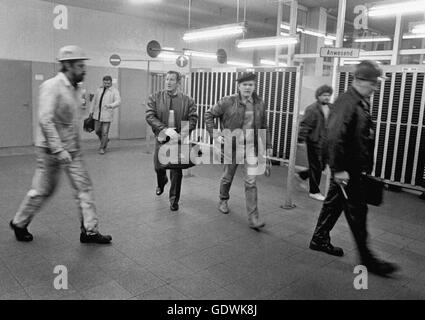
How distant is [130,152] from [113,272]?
5907 millimetres

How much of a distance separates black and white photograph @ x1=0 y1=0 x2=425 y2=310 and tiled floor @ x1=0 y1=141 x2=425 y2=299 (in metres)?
0.02

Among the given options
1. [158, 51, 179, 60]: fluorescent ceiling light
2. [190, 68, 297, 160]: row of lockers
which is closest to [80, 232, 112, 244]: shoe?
[190, 68, 297, 160]: row of lockers

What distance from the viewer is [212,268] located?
311cm

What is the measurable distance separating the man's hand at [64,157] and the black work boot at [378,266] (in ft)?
8.19

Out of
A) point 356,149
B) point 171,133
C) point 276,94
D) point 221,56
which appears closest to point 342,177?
point 356,149

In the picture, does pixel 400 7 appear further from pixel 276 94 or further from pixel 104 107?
pixel 104 107

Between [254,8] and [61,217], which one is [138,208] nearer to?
[61,217]

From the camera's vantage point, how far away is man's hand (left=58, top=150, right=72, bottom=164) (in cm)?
304

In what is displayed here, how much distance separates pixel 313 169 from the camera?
5.32 metres

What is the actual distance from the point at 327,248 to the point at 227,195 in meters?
1.43

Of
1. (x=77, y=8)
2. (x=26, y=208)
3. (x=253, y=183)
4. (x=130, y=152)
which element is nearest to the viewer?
(x=26, y=208)

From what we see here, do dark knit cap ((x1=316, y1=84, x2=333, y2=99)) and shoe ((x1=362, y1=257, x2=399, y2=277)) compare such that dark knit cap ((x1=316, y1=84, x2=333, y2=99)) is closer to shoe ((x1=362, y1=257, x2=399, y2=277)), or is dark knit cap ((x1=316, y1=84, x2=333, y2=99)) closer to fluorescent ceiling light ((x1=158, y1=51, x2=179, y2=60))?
shoe ((x1=362, y1=257, x2=399, y2=277))

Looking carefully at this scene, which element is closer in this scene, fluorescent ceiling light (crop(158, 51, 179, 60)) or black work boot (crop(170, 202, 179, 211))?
black work boot (crop(170, 202, 179, 211))

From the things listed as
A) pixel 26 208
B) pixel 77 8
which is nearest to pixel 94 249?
pixel 26 208
